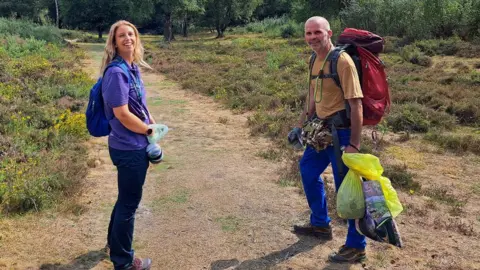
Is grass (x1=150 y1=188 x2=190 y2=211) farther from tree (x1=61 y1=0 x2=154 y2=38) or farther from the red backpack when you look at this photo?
tree (x1=61 y1=0 x2=154 y2=38)

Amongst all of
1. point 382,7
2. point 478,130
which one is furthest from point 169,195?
point 382,7

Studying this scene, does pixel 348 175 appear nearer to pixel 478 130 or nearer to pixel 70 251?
pixel 70 251

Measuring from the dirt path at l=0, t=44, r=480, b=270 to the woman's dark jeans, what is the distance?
466 millimetres

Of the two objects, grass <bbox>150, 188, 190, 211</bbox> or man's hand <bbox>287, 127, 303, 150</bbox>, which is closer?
man's hand <bbox>287, 127, 303, 150</bbox>

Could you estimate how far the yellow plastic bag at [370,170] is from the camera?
3.20 meters

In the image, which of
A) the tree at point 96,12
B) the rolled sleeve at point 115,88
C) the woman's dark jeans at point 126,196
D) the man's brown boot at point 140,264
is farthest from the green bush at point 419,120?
the tree at point 96,12

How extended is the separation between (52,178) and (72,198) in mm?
339

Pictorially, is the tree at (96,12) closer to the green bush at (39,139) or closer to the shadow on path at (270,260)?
the green bush at (39,139)

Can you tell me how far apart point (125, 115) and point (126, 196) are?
0.62 metres

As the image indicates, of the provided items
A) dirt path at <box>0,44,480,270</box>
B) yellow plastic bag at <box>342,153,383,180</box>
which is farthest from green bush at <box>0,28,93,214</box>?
yellow plastic bag at <box>342,153,383,180</box>

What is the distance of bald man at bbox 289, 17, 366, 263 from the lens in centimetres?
321

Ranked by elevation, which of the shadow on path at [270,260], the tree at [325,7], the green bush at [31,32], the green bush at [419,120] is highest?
the tree at [325,7]

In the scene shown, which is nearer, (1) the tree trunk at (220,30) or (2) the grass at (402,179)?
(2) the grass at (402,179)

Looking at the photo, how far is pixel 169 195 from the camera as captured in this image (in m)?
5.21
